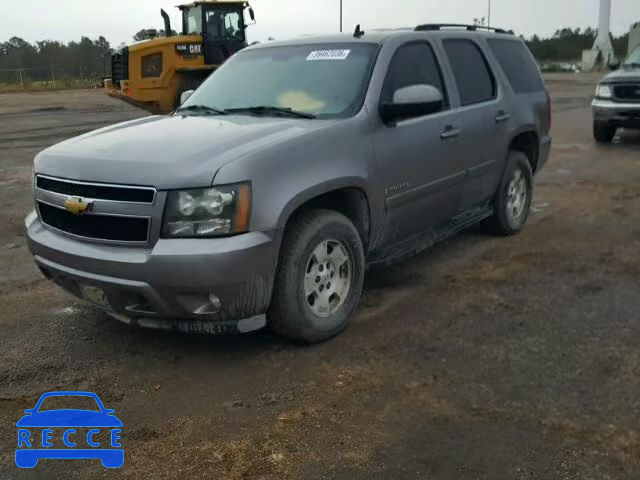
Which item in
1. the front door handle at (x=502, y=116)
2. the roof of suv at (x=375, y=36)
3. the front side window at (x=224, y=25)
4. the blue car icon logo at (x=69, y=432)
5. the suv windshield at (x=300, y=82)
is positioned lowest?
the blue car icon logo at (x=69, y=432)

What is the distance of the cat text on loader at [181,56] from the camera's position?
17.2 meters

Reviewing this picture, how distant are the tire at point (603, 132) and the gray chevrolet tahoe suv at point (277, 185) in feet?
25.9

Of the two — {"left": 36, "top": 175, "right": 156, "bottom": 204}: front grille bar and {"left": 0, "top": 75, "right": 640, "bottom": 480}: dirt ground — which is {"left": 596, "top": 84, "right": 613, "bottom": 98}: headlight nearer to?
{"left": 0, "top": 75, "right": 640, "bottom": 480}: dirt ground

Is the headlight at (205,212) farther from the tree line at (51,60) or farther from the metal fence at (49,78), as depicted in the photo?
the tree line at (51,60)

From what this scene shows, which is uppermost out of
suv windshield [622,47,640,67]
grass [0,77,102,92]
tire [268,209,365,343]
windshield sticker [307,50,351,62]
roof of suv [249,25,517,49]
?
grass [0,77,102,92]

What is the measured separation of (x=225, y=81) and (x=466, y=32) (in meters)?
2.18

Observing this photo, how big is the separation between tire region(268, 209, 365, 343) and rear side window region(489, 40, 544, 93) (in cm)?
286

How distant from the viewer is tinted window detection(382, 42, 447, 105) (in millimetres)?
4671

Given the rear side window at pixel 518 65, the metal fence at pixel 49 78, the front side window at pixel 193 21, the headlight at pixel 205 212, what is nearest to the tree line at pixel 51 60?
the metal fence at pixel 49 78

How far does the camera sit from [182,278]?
11.3 ft

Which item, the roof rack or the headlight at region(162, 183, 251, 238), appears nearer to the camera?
the headlight at region(162, 183, 251, 238)

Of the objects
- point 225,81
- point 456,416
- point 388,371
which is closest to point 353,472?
point 456,416

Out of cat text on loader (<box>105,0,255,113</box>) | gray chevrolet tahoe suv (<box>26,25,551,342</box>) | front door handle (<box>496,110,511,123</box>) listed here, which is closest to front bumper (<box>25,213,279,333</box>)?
gray chevrolet tahoe suv (<box>26,25,551,342</box>)

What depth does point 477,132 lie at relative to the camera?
215 inches
